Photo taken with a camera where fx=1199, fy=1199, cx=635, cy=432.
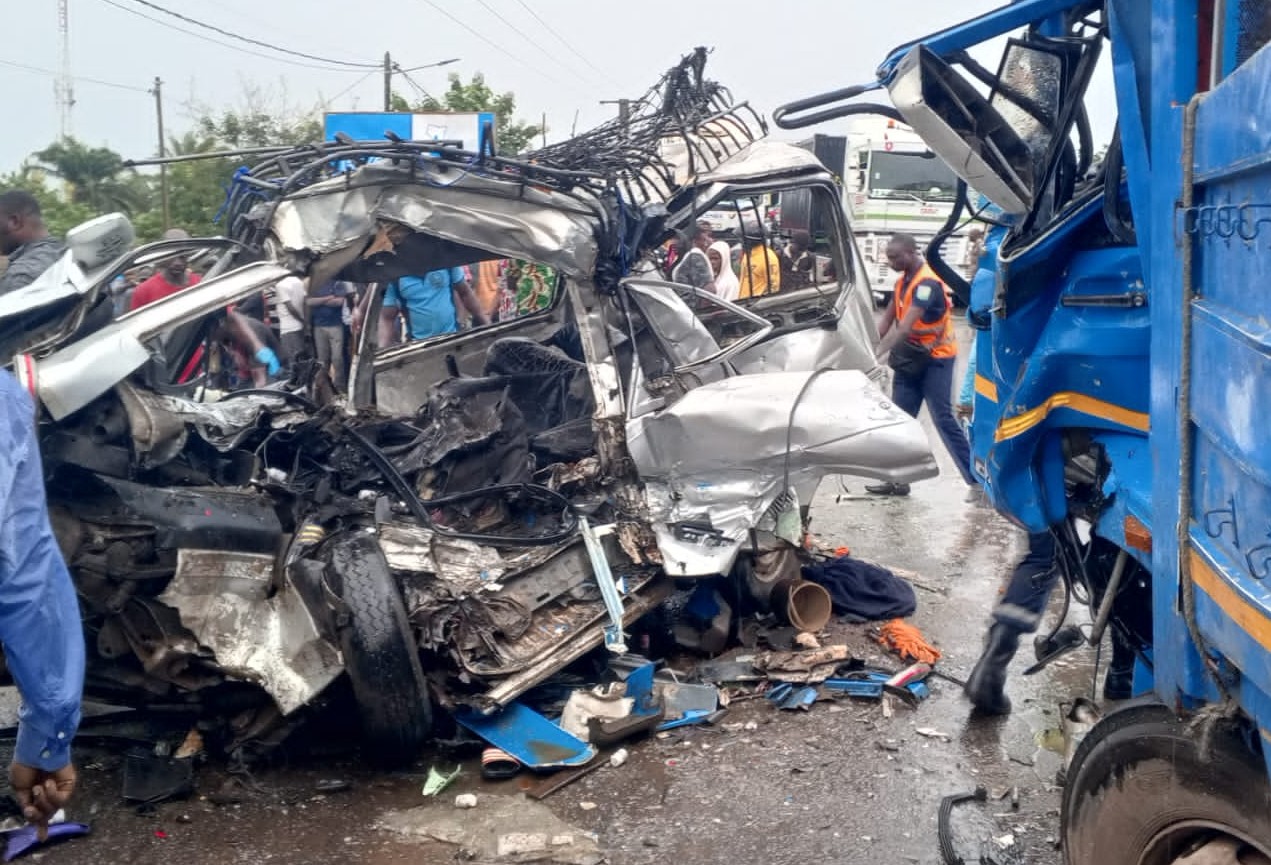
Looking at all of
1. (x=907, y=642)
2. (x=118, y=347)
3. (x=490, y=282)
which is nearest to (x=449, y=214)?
(x=118, y=347)

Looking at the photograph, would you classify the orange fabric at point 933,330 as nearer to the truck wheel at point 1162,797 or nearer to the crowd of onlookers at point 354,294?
the crowd of onlookers at point 354,294

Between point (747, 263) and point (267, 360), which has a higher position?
point (747, 263)

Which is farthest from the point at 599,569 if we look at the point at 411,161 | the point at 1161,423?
the point at 1161,423

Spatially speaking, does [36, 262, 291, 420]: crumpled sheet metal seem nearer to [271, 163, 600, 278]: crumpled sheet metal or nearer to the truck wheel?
[271, 163, 600, 278]: crumpled sheet metal

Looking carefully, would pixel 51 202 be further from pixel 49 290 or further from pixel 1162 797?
pixel 1162 797

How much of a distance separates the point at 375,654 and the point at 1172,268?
113 inches

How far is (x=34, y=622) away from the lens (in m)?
2.31

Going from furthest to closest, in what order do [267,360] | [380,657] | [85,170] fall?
[85,170], [267,360], [380,657]

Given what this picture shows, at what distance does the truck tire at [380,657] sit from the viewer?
4.05 meters

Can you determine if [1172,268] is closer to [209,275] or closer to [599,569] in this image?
[599,569]

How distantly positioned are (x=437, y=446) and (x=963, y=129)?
308 cm

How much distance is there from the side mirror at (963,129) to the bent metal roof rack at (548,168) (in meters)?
2.38

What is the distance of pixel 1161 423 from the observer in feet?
7.18

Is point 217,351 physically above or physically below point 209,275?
below
